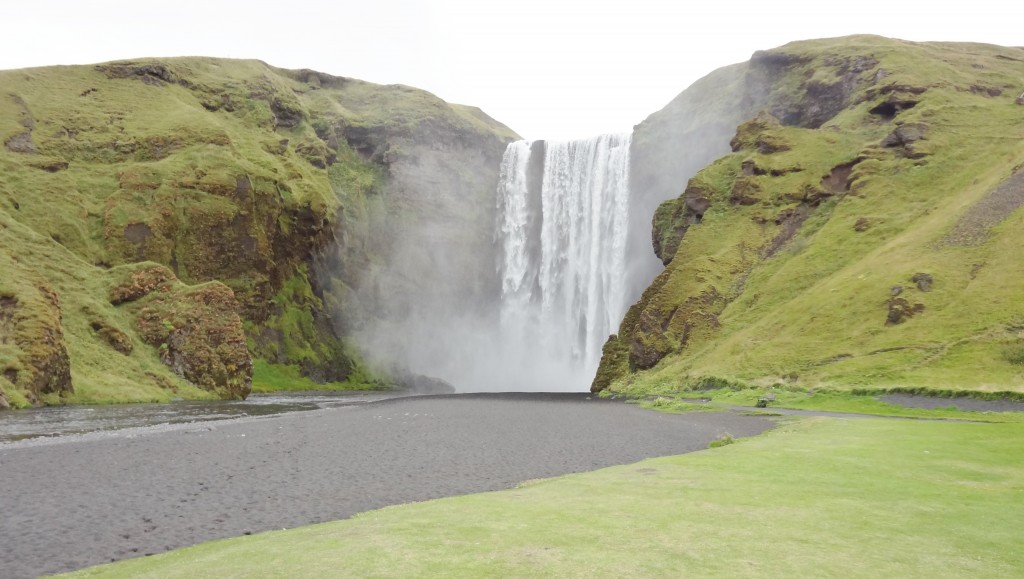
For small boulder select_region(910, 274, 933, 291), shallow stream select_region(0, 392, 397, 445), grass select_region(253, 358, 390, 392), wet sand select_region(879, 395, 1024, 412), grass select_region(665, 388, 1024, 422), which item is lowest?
grass select_region(253, 358, 390, 392)

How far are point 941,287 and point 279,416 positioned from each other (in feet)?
181

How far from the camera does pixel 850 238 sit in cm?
7900

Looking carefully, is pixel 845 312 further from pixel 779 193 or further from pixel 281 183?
pixel 281 183

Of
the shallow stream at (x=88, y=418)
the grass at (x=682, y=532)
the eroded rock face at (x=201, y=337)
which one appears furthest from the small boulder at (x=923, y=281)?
the eroded rock face at (x=201, y=337)

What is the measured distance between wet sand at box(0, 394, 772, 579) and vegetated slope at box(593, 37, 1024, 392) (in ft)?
80.9

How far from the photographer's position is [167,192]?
96.7 meters

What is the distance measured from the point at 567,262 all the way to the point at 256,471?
10160 centimetres

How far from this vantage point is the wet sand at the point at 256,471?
47.4 ft

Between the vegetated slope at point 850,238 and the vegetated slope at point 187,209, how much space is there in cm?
5056

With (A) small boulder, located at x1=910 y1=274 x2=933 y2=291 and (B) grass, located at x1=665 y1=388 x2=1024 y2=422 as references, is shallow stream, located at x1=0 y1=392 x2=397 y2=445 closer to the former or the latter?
(B) grass, located at x1=665 y1=388 x2=1024 y2=422

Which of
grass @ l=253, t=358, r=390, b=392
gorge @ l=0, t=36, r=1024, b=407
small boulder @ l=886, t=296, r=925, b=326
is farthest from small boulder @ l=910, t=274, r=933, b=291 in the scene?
grass @ l=253, t=358, r=390, b=392

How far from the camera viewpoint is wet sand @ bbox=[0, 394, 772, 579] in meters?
14.5

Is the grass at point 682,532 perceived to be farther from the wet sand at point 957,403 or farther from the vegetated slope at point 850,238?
the vegetated slope at point 850,238

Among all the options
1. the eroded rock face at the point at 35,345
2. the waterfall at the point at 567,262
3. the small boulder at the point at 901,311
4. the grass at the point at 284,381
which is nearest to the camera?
the eroded rock face at the point at 35,345
